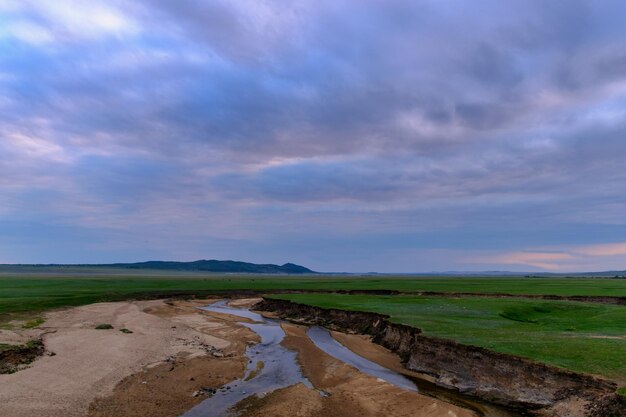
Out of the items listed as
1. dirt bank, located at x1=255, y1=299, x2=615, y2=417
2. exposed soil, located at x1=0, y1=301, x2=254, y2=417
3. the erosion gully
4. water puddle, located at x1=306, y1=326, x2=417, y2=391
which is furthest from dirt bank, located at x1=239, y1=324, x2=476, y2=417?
exposed soil, located at x1=0, y1=301, x2=254, y2=417

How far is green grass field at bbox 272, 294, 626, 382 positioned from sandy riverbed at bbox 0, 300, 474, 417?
8.22 meters

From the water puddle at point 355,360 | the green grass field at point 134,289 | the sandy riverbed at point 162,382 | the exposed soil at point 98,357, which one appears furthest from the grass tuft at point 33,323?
the water puddle at point 355,360

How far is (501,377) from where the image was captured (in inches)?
1046

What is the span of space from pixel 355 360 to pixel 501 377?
43.2ft

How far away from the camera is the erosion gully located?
23328 mm

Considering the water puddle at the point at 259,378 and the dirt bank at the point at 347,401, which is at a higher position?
the dirt bank at the point at 347,401

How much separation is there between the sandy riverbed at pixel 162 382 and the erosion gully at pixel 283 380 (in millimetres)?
859

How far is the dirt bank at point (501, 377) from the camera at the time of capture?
21.7m

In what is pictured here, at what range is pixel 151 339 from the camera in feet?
139

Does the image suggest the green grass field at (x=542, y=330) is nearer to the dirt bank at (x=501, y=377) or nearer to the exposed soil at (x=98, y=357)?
the dirt bank at (x=501, y=377)

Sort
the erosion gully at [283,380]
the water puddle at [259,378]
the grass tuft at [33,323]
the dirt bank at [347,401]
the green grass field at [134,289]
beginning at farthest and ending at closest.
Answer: the green grass field at [134,289] < the grass tuft at [33,323] < the erosion gully at [283,380] < the water puddle at [259,378] < the dirt bank at [347,401]

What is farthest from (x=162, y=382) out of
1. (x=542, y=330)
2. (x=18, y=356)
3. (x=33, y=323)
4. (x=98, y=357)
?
(x=542, y=330)

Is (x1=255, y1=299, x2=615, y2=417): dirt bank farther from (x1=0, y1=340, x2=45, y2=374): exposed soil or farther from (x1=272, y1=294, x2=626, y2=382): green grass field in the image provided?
(x1=0, y1=340, x2=45, y2=374): exposed soil

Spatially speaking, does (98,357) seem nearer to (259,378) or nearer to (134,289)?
(259,378)
